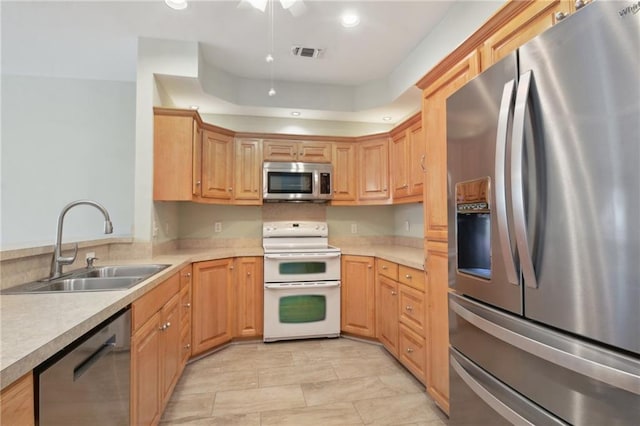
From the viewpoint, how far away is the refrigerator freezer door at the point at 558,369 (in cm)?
75

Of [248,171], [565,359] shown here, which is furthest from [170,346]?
[565,359]


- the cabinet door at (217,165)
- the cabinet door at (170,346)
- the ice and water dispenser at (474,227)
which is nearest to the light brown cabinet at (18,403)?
the cabinet door at (170,346)

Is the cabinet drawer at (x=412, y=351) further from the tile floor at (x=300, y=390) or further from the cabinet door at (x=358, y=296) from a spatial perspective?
the cabinet door at (x=358, y=296)

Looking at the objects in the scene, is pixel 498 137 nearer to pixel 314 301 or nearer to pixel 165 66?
pixel 314 301

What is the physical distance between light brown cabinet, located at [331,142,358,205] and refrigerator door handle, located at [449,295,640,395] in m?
2.43

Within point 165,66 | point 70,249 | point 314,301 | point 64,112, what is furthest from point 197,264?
point 64,112

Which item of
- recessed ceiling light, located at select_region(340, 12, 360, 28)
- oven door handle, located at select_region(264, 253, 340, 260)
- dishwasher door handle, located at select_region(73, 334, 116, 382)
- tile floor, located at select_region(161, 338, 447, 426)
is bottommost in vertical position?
tile floor, located at select_region(161, 338, 447, 426)

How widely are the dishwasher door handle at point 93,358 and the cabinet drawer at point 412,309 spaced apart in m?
1.81

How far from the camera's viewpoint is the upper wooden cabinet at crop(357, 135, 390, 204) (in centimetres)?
342

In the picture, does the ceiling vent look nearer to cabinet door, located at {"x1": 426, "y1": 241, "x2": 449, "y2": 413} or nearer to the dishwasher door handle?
cabinet door, located at {"x1": 426, "y1": 241, "x2": 449, "y2": 413}

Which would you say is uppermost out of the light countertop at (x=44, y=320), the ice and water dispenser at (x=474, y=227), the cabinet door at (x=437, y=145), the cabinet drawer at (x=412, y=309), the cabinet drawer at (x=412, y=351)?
the cabinet door at (x=437, y=145)

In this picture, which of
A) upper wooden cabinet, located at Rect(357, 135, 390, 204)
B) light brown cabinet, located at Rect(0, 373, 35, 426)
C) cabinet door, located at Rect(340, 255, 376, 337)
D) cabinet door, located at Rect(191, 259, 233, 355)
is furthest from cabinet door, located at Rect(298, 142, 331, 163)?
light brown cabinet, located at Rect(0, 373, 35, 426)

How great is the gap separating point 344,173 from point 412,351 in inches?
80.1

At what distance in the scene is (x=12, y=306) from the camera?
111cm
